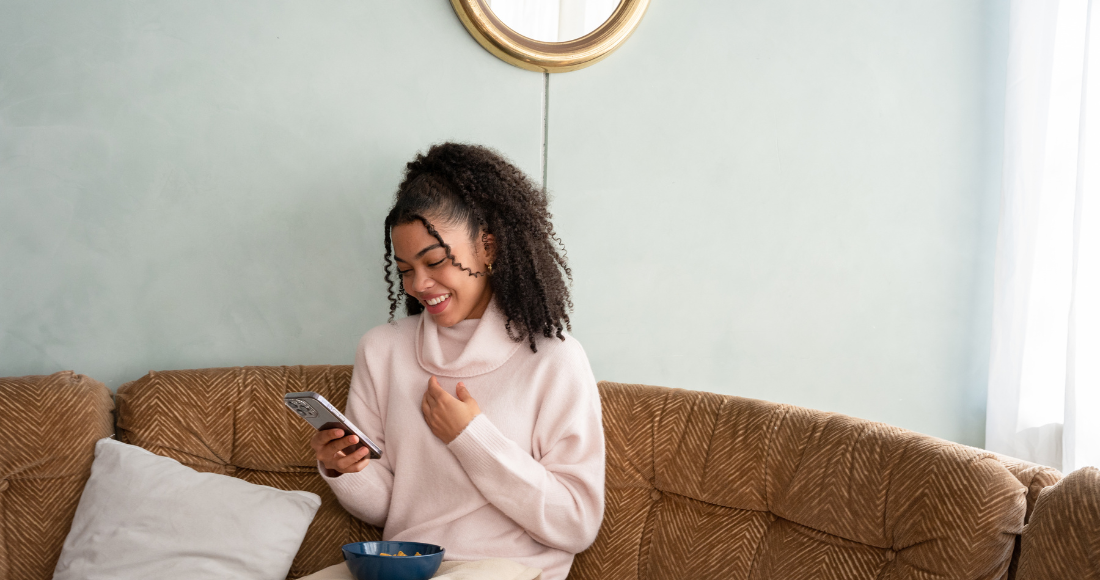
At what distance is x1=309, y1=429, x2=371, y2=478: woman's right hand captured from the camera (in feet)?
4.58

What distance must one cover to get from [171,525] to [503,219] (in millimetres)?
896

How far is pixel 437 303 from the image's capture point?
149cm

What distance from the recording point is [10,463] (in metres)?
1.46

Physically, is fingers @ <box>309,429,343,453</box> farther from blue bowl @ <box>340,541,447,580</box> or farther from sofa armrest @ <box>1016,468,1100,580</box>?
sofa armrest @ <box>1016,468,1100,580</box>

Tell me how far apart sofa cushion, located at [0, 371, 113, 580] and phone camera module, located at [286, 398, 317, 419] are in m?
0.56

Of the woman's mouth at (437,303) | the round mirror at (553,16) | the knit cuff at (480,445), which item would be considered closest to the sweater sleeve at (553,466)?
the knit cuff at (480,445)

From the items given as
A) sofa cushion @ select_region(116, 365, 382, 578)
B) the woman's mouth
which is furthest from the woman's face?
sofa cushion @ select_region(116, 365, 382, 578)

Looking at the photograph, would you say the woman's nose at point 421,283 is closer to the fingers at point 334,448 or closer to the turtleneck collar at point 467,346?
the turtleneck collar at point 467,346

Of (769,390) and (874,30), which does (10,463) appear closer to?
(769,390)

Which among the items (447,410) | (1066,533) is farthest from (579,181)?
(1066,533)

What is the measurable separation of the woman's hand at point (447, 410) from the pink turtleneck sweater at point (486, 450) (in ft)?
0.08

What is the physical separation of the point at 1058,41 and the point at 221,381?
2.11 m

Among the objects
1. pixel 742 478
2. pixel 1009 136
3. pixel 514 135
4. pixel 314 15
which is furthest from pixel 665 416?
pixel 314 15

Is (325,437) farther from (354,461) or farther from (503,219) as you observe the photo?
(503,219)
